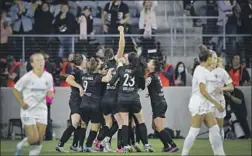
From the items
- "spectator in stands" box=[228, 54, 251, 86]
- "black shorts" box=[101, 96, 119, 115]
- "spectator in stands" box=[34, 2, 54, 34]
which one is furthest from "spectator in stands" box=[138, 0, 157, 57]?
"black shorts" box=[101, 96, 119, 115]

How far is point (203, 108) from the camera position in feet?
49.7

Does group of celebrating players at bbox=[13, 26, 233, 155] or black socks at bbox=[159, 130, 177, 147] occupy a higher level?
group of celebrating players at bbox=[13, 26, 233, 155]

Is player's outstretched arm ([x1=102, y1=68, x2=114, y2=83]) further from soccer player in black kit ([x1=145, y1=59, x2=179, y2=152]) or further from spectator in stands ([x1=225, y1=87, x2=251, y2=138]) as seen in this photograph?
spectator in stands ([x1=225, y1=87, x2=251, y2=138])

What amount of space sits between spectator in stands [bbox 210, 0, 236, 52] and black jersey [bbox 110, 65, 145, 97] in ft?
28.2

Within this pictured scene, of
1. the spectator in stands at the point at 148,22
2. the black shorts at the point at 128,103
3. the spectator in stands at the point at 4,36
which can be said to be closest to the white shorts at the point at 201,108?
the black shorts at the point at 128,103

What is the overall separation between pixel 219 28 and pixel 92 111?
922 centimetres

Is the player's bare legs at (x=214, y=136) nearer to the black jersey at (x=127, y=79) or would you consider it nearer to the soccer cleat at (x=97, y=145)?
the black jersey at (x=127, y=79)

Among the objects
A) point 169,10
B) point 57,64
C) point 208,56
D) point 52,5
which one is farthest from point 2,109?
point 208,56

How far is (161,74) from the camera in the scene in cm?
2448

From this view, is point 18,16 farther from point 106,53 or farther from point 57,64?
point 106,53

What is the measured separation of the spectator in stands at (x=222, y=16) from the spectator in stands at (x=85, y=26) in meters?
4.00

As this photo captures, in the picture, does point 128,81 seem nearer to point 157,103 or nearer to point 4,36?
point 157,103

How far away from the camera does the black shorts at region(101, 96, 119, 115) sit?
59.8 feet

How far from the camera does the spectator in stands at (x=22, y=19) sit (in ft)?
85.0
